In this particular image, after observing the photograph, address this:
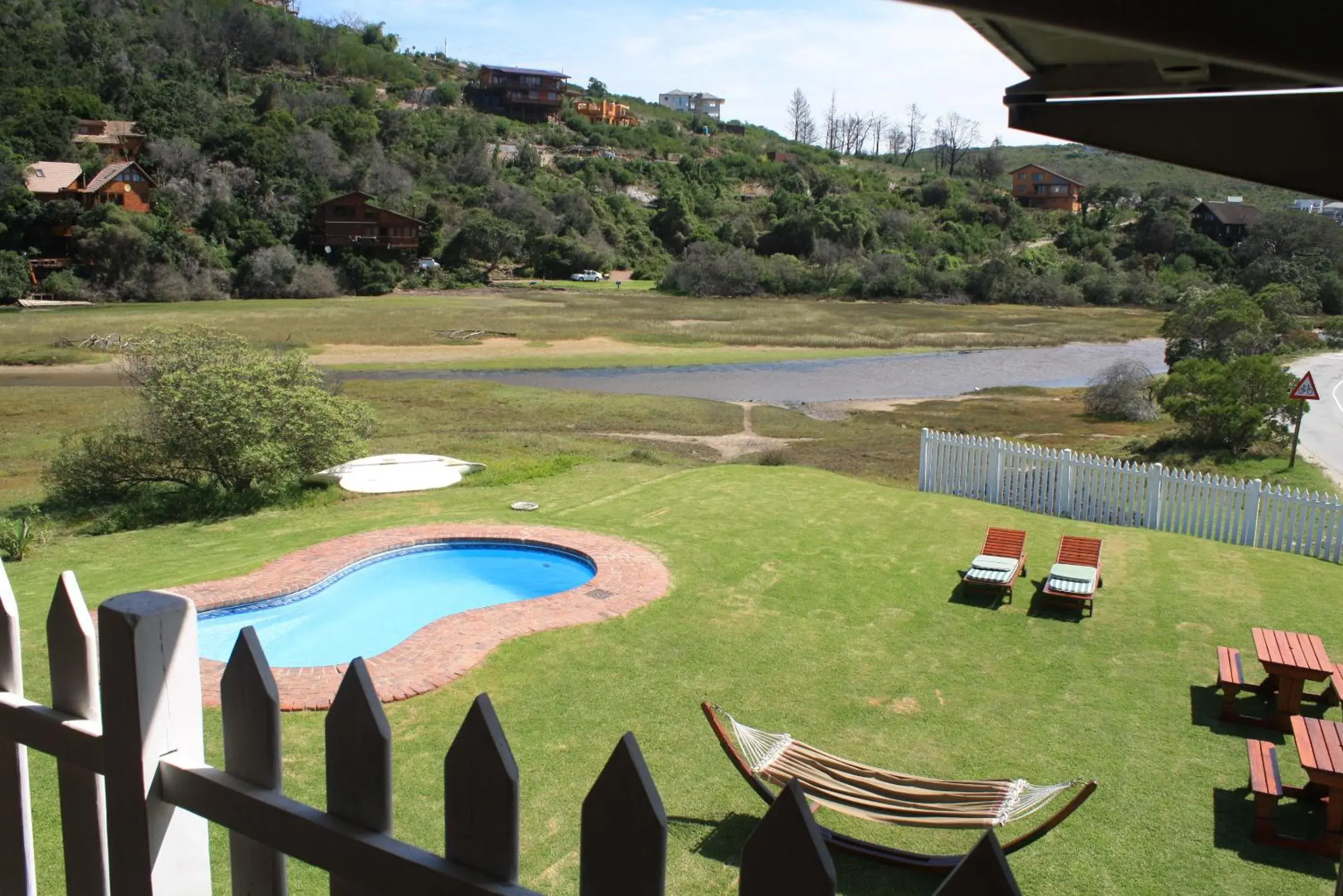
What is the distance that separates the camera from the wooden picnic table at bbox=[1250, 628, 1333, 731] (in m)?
7.92

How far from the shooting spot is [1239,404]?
20969 mm

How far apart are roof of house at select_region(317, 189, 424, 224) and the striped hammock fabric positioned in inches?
2800

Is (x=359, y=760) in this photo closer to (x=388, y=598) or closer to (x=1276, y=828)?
(x=1276, y=828)

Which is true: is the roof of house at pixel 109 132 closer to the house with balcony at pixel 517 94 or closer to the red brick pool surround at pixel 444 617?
the house with balcony at pixel 517 94

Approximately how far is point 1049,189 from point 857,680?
384 feet

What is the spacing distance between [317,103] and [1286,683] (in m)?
102

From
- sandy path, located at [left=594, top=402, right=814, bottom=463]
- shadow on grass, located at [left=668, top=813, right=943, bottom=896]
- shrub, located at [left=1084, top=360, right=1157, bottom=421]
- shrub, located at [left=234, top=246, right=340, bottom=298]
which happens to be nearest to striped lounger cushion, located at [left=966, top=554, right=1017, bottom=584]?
shadow on grass, located at [left=668, top=813, right=943, bottom=896]

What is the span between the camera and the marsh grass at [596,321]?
46.8 metres

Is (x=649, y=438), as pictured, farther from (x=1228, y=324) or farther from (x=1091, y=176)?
(x=1091, y=176)

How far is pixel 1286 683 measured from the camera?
8.07 metres

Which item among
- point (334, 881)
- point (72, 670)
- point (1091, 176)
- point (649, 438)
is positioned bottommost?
point (649, 438)

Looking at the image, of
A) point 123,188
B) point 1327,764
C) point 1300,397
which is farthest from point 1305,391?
point 123,188

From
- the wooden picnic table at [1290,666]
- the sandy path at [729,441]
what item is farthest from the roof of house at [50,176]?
the wooden picnic table at [1290,666]

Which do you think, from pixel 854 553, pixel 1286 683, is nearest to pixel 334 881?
pixel 1286 683
